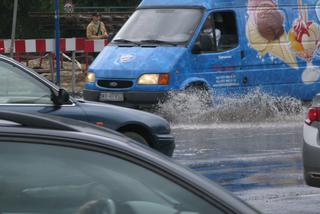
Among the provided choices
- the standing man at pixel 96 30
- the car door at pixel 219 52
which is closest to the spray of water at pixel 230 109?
the car door at pixel 219 52

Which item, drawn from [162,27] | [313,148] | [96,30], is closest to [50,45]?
[96,30]

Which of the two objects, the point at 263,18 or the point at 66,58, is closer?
the point at 263,18

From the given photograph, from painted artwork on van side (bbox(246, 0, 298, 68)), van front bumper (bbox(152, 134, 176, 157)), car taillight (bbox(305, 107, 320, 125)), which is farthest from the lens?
painted artwork on van side (bbox(246, 0, 298, 68))

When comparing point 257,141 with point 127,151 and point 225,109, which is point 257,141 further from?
point 127,151

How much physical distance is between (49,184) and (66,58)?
25.0 metres

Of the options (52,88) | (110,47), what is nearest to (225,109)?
(110,47)

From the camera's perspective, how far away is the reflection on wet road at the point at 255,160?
9250 mm

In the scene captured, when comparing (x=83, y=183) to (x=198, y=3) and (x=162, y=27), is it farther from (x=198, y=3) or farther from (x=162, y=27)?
(x=198, y=3)

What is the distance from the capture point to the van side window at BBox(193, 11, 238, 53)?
1578cm

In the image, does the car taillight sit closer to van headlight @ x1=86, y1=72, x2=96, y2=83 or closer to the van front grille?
the van front grille

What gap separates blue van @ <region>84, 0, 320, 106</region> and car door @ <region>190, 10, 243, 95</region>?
0.06 feet

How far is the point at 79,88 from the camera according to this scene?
22.6 m

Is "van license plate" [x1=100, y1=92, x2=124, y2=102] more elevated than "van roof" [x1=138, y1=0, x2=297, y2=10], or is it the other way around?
"van roof" [x1=138, y1=0, x2=297, y2=10]

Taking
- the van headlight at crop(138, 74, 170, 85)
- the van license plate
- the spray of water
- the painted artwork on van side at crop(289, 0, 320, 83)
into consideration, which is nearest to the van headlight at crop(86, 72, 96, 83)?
the van license plate
